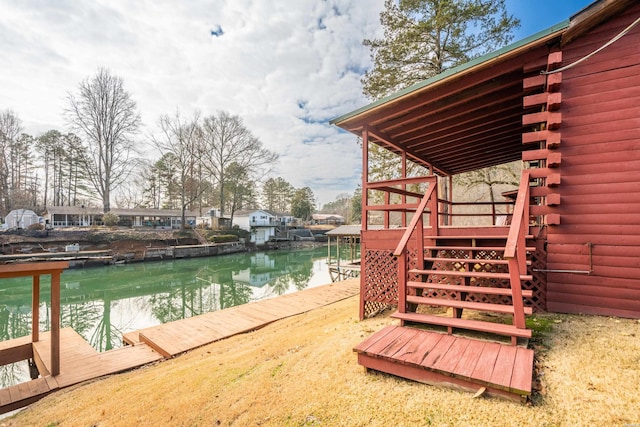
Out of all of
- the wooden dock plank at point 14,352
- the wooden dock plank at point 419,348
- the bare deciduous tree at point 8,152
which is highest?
the bare deciduous tree at point 8,152

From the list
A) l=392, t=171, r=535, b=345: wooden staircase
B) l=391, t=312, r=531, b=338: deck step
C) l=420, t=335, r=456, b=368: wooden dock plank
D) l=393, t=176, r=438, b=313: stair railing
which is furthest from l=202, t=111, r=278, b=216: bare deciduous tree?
l=420, t=335, r=456, b=368: wooden dock plank

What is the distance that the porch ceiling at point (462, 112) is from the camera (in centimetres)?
391

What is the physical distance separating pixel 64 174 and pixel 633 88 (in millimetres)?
43084

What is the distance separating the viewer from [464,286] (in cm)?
330

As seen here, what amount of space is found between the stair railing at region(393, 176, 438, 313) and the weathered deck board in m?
4.31

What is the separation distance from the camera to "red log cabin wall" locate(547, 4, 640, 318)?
3.35 m

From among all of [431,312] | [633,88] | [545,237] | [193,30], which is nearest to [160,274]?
[193,30]

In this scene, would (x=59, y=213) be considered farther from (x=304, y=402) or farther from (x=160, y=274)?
(x=304, y=402)

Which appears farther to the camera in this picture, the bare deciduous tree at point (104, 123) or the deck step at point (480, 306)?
the bare deciduous tree at point (104, 123)

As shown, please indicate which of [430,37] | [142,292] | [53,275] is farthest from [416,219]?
[142,292]

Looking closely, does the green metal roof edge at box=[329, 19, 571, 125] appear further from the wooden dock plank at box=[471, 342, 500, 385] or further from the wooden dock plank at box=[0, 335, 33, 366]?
the wooden dock plank at box=[0, 335, 33, 366]

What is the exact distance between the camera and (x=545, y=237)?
3.78 metres

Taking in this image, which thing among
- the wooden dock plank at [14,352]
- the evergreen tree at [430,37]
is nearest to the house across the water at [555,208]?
the wooden dock plank at [14,352]

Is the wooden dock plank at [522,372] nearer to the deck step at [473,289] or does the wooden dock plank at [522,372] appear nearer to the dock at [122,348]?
the deck step at [473,289]
